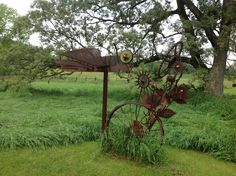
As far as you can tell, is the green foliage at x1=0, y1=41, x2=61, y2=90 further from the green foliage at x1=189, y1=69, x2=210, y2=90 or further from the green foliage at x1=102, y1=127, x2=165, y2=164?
the green foliage at x1=102, y1=127, x2=165, y2=164

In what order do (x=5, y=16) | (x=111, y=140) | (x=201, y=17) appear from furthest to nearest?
(x=5, y=16) → (x=201, y=17) → (x=111, y=140)

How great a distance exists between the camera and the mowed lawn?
3818mm

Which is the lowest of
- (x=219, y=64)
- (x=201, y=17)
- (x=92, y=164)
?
(x=92, y=164)

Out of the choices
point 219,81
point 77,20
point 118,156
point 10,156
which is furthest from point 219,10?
point 10,156

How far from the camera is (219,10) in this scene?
9492mm

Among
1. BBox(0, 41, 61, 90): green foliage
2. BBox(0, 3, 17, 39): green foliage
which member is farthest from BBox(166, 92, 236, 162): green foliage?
BBox(0, 3, 17, 39): green foliage

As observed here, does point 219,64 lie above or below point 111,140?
above

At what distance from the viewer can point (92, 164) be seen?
4.05 meters

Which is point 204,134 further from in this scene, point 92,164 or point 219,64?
point 219,64

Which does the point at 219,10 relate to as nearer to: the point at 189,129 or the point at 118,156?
the point at 189,129

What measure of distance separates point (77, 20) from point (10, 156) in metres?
7.18

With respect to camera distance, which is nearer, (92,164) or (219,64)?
(92,164)

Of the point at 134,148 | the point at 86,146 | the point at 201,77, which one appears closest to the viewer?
the point at 134,148

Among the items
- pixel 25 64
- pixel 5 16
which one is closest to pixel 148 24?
pixel 25 64
